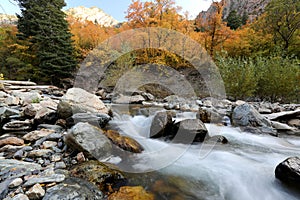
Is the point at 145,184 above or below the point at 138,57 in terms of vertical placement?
below

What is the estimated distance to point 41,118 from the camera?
455cm

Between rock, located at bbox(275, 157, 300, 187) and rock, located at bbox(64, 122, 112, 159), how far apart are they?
2691 mm

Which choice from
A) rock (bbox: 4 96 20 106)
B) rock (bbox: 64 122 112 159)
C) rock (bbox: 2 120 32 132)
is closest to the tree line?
rock (bbox: 4 96 20 106)

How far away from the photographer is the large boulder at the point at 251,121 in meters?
4.84

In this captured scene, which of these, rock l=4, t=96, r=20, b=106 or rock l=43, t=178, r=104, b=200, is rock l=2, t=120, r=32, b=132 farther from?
rock l=43, t=178, r=104, b=200

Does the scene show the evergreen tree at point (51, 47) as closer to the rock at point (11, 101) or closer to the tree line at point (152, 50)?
the tree line at point (152, 50)

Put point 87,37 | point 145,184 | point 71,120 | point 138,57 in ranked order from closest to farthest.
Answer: point 145,184, point 71,120, point 138,57, point 87,37

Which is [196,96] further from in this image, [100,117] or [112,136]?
[112,136]

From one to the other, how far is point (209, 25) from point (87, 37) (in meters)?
12.9

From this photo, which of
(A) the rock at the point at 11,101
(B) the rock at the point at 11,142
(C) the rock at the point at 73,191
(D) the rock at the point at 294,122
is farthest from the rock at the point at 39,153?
(D) the rock at the point at 294,122

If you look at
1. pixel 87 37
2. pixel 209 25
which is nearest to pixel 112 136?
pixel 209 25

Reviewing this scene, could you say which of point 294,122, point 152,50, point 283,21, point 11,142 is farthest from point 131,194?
point 283,21

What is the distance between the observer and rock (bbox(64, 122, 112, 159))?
9.04 ft

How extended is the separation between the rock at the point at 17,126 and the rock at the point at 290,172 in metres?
5.38
